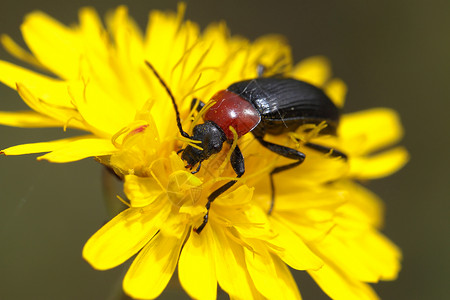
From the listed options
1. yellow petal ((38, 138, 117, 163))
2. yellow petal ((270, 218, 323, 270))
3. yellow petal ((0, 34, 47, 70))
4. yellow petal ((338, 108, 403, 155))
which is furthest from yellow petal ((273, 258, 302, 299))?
yellow petal ((0, 34, 47, 70))

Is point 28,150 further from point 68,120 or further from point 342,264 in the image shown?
point 342,264

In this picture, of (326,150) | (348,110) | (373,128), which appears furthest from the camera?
(348,110)

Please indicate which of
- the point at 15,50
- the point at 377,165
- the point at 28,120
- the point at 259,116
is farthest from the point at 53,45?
the point at 377,165

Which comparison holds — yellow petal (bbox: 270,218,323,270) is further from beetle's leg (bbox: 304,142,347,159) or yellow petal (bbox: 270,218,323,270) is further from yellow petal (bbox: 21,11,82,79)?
yellow petal (bbox: 21,11,82,79)

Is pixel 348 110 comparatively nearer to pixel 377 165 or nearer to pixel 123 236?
pixel 377 165

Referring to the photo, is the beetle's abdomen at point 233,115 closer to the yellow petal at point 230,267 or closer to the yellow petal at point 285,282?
the yellow petal at point 230,267

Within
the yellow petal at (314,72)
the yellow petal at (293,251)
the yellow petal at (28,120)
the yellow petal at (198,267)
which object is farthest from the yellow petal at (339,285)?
the yellow petal at (314,72)

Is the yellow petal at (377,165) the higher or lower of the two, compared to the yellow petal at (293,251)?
lower

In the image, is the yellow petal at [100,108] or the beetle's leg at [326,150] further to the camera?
the beetle's leg at [326,150]
